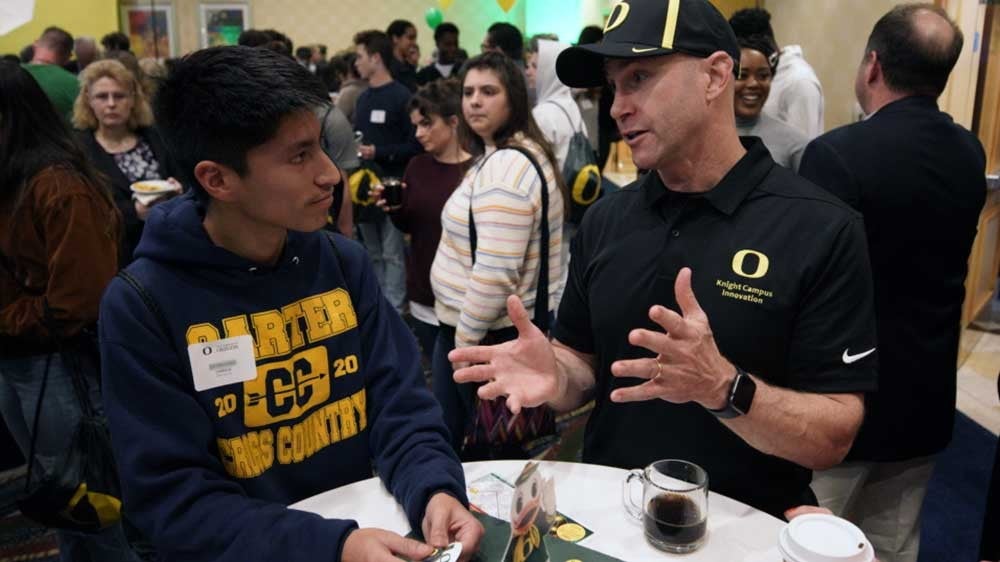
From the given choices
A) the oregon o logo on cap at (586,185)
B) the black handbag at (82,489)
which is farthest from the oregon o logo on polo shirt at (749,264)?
the oregon o logo on cap at (586,185)

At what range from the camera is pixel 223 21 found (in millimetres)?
13844

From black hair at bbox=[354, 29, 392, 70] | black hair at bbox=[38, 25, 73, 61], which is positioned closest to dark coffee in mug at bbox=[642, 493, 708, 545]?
black hair at bbox=[354, 29, 392, 70]

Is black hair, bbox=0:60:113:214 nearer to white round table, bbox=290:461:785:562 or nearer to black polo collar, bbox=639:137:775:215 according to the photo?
white round table, bbox=290:461:785:562

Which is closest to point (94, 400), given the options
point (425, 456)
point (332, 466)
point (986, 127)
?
point (332, 466)

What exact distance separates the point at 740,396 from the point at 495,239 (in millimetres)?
1402

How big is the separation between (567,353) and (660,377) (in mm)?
509

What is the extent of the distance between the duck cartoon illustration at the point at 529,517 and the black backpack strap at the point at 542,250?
147cm

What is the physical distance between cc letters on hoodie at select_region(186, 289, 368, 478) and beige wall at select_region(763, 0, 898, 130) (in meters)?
4.33

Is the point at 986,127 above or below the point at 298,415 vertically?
above

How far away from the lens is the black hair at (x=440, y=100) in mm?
3529

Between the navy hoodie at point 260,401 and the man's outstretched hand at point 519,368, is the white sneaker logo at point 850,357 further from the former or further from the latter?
the navy hoodie at point 260,401

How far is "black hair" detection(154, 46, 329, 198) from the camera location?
55.8 inches

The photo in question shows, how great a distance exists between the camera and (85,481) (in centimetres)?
209

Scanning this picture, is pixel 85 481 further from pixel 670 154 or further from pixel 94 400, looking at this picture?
pixel 670 154
